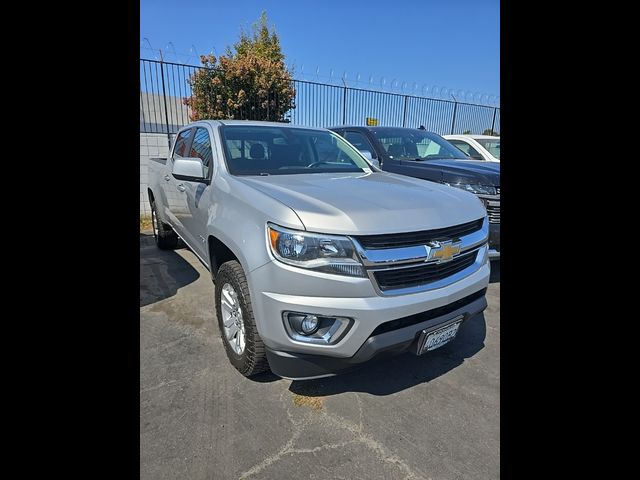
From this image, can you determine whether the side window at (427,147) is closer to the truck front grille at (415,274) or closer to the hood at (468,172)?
the hood at (468,172)

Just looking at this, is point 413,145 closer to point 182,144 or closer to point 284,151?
point 284,151

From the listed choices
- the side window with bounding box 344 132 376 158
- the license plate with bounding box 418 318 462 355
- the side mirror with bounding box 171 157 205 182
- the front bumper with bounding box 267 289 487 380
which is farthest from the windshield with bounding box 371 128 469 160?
the front bumper with bounding box 267 289 487 380

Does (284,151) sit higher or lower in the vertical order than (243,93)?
lower

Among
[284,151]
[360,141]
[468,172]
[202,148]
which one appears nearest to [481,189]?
[468,172]

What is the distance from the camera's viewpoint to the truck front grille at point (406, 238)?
191cm

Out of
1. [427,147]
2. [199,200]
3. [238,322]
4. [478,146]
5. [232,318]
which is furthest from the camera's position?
[478,146]

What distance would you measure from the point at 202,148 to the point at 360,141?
127 inches

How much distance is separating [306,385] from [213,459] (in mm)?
774

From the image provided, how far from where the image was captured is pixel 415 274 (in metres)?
2.04

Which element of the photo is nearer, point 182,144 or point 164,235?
point 182,144

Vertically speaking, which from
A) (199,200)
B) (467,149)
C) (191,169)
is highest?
(467,149)

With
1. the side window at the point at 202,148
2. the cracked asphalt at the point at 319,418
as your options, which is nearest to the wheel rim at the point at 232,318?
the cracked asphalt at the point at 319,418

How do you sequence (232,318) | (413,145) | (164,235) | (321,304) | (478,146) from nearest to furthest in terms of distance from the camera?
(321,304) → (232,318) → (164,235) → (413,145) → (478,146)
